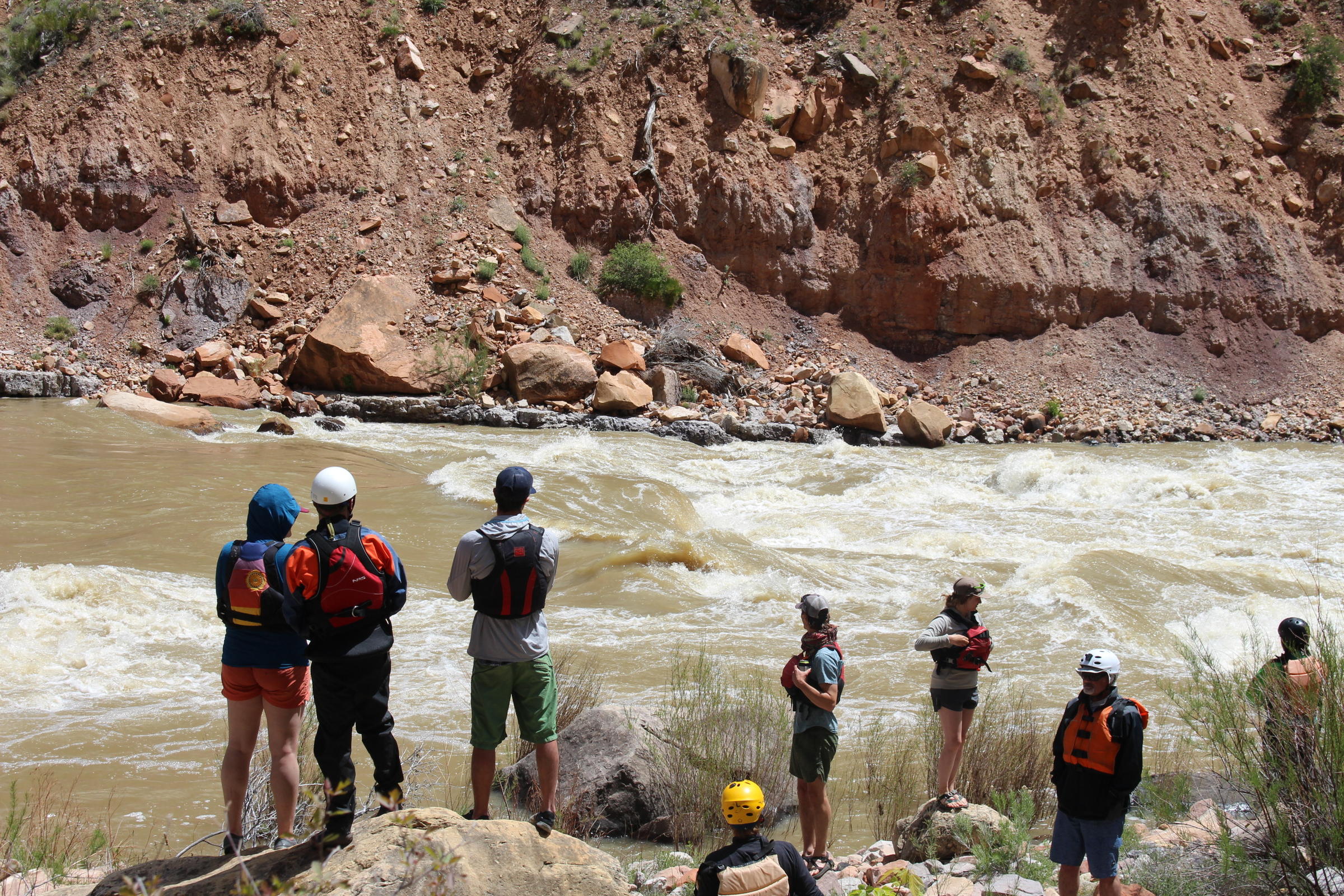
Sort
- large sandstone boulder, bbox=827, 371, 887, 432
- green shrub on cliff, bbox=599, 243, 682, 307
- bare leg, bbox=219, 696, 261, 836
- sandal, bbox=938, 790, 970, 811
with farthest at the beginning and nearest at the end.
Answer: green shrub on cliff, bbox=599, 243, 682, 307 → large sandstone boulder, bbox=827, 371, 887, 432 → sandal, bbox=938, 790, 970, 811 → bare leg, bbox=219, 696, 261, 836

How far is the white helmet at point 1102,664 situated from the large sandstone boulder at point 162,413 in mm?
14137

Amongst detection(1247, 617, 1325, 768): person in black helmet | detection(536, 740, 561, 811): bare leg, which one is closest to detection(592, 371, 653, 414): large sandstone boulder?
detection(536, 740, 561, 811): bare leg

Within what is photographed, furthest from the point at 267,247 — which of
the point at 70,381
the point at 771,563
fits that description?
the point at 771,563

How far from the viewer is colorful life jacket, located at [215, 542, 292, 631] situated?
3.32m

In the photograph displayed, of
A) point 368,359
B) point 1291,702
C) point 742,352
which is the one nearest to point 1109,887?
point 1291,702

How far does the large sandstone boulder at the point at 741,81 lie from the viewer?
25.0 metres

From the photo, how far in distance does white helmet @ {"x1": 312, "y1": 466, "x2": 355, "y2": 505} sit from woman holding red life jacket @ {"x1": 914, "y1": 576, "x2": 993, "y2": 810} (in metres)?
2.84

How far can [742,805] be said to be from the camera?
2988mm

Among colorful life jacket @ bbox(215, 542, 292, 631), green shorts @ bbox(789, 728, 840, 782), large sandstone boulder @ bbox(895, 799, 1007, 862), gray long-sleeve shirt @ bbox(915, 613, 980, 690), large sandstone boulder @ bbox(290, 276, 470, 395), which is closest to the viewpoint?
colorful life jacket @ bbox(215, 542, 292, 631)

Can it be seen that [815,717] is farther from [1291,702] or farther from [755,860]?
[1291,702]

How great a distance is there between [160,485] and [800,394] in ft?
43.2

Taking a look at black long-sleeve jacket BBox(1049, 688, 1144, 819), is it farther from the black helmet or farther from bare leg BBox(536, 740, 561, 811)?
bare leg BBox(536, 740, 561, 811)

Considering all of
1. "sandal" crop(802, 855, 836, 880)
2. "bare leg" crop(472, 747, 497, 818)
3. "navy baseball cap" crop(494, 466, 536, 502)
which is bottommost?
"sandal" crop(802, 855, 836, 880)

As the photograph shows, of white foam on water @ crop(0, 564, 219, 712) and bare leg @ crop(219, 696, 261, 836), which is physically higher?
bare leg @ crop(219, 696, 261, 836)
